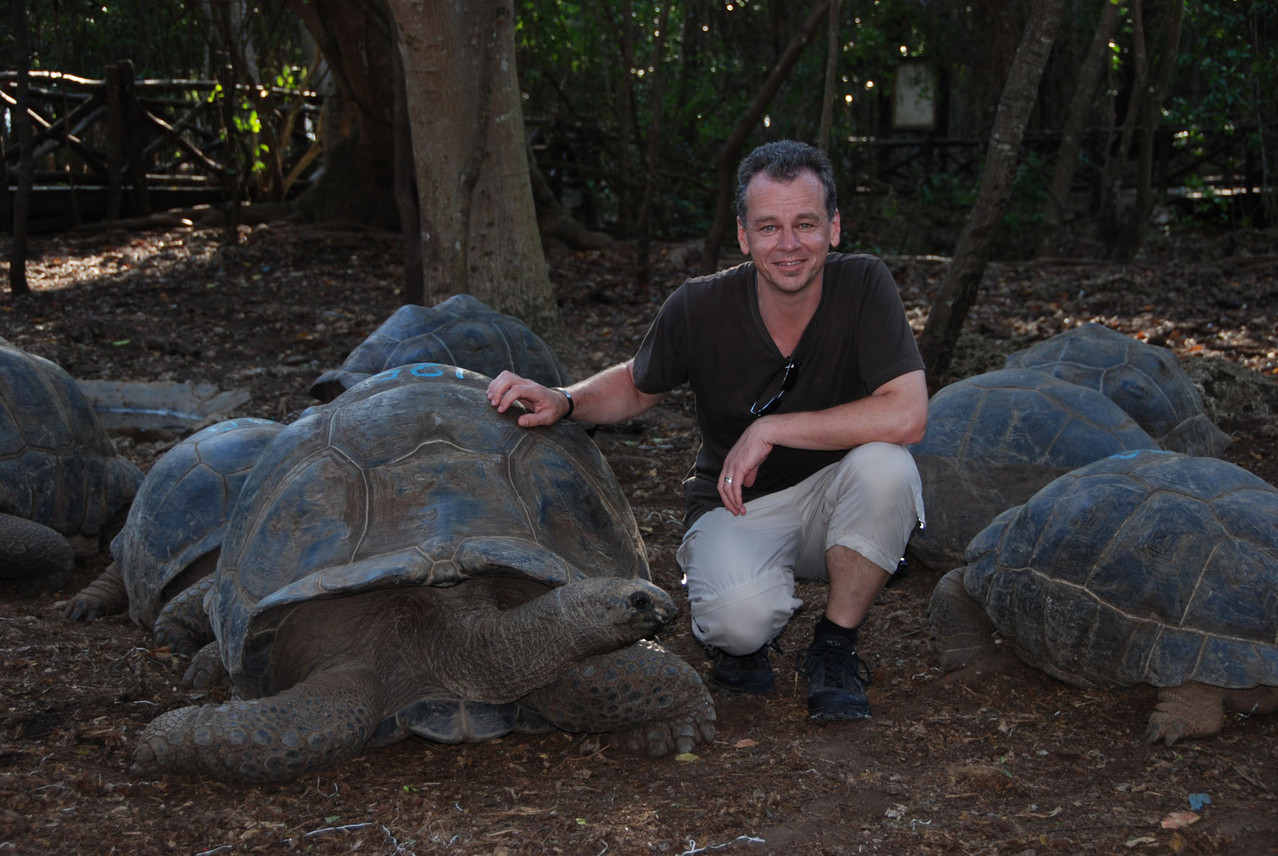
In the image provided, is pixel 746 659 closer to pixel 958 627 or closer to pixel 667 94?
pixel 958 627

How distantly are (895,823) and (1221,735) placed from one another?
948 millimetres

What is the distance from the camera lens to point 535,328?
634 cm

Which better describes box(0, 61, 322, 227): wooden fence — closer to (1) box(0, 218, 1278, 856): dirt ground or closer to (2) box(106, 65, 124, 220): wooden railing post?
(2) box(106, 65, 124, 220): wooden railing post

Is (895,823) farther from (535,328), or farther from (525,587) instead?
(535,328)

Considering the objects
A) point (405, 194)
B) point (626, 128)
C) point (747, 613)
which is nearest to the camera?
point (747, 613)

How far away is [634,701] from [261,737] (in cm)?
82

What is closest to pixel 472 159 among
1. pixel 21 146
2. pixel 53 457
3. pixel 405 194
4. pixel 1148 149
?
pixel 405 194

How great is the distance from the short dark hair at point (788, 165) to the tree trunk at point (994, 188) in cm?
247

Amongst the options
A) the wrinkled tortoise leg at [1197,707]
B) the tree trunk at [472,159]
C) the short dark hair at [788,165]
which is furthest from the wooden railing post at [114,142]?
the wrinkled tortoise leg at [1197,707]

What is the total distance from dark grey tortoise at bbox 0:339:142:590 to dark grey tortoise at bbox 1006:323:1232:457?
3891mm

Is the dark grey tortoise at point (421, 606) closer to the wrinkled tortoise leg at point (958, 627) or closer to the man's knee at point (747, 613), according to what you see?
the man's knee at point (747, 613)

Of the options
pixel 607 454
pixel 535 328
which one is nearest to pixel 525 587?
pixel 607 454

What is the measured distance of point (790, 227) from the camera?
113 inches

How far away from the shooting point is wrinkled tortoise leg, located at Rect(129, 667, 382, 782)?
7.93ft
